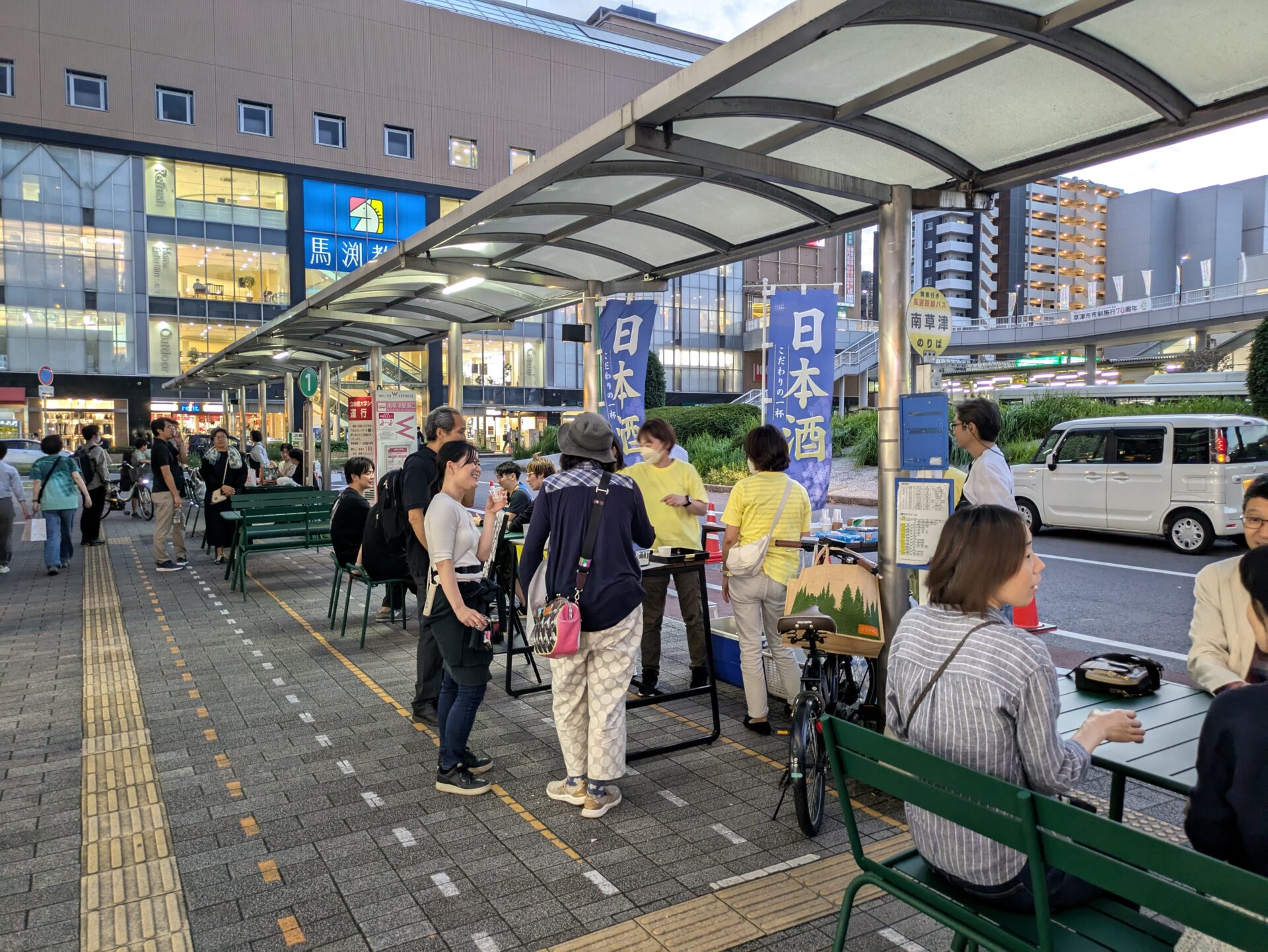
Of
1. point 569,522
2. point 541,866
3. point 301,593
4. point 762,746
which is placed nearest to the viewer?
point 541,866

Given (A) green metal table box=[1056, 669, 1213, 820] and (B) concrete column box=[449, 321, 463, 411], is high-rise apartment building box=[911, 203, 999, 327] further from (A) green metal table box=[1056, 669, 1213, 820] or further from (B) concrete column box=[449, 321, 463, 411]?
(A) green metal table box=[1056, 669, 1213, 820]

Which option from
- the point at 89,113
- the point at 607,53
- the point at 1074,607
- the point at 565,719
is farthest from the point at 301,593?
the point at 607,53

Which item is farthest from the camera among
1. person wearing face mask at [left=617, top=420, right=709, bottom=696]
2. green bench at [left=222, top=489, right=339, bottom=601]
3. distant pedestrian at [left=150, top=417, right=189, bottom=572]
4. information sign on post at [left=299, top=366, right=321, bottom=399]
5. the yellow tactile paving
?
information sign on post at [left=299, top=366, right=321, bottom=399]

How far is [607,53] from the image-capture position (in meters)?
47.2

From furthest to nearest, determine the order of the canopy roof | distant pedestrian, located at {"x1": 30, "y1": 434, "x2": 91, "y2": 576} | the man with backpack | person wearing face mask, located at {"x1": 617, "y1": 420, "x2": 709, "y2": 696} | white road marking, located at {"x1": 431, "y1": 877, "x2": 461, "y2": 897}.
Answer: the man with backpack → distant pedestrian, located at {"x1": 30, "y1": 434, "x2": 91, "y2": 576} → person wearing face mask, located at {"x1": 617, "y1": 420, "x2": 709, "y2": 696} → white road marking, located at {"x1": 431, "y1": 877, "x2": 461, "y2": 897} → the canopy roof

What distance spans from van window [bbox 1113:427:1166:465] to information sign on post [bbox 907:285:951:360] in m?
9.05

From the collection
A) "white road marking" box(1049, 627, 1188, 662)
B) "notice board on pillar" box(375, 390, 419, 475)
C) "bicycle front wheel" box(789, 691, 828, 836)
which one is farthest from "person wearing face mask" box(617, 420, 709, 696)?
"notice board on pillar" box(375, 390, 419, 475)

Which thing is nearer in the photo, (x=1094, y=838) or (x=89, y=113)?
(x=1094, y=838)

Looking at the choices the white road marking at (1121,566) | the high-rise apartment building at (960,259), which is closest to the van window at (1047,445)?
the white road marking at (1121,566)

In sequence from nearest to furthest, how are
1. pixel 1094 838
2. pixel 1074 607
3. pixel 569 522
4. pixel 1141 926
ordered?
pixel 1094 838, pixel 1141 926, pixel 569 522, pixel 1074 607

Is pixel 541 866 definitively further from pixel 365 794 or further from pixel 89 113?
pixel 89 113

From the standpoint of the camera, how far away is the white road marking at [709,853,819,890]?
339cm

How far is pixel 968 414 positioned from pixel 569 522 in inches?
107

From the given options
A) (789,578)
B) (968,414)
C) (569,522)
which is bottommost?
(789,578)
